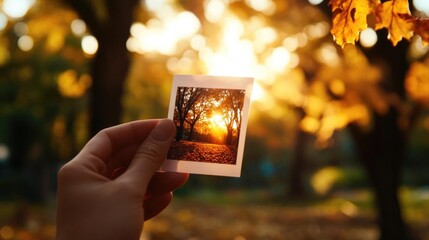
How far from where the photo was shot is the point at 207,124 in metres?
2.10

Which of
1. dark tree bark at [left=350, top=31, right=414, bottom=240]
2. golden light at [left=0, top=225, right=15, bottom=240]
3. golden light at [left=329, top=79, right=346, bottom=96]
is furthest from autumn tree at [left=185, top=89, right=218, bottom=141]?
golden light at [left=0, top=225, right=15, bottom=240]

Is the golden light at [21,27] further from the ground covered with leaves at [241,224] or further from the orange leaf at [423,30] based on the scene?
the orange leaf at [423,30]

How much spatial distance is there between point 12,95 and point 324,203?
1192 centimetres

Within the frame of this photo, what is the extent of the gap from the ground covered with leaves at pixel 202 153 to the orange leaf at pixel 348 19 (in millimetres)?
579

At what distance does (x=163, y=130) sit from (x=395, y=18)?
1.04 meters

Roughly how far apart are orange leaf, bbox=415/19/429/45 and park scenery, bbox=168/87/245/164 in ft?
2.58

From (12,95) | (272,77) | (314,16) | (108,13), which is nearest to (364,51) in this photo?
(314,16)

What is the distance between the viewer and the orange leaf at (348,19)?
212cm

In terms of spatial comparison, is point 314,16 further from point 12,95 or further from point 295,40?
point 12,95

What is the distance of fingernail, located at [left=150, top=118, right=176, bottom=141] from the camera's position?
1.85 m

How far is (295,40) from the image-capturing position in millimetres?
10109

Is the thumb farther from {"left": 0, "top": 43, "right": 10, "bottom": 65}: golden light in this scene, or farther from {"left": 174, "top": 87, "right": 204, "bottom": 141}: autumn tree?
{"left": 0, "top": 43, "right": 10, "bottom": 65}: golden light

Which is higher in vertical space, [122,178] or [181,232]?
[122,178]

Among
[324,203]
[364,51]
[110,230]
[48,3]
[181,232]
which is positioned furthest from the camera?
[324,203]
